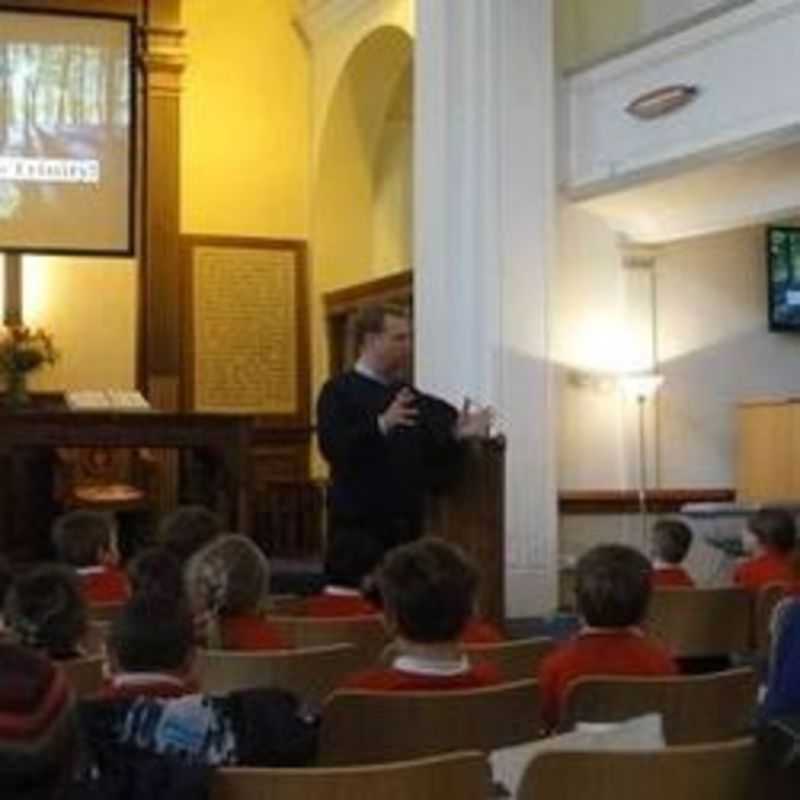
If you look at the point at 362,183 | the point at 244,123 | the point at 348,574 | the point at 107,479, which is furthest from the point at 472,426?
the point at 244,123

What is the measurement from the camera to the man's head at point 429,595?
10.6ft

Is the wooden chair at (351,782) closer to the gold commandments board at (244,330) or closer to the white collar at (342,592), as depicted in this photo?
the white collar at (342,592)

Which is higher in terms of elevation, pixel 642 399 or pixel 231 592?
pixel 642 399

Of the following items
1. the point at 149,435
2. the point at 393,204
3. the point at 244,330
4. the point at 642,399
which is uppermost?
the point at 393,204

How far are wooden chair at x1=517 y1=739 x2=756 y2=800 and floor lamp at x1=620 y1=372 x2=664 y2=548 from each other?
734cm

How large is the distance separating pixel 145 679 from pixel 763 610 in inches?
128

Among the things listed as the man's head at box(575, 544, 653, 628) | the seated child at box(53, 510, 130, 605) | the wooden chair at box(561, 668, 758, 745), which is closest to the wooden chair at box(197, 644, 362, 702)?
the man's head at box(575, 544, 653, 628)

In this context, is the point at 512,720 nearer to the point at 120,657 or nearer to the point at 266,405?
the point at 120,657

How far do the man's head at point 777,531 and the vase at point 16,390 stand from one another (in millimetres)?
5467

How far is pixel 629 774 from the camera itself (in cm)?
241

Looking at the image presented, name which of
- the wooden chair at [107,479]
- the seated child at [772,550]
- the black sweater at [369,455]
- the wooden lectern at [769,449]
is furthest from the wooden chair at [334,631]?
the wooden chair at [107,479]

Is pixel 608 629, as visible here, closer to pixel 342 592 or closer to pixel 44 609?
pixel 44 609

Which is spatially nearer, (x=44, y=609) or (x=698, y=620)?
(x=44, y=609)

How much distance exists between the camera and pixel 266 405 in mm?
13453
